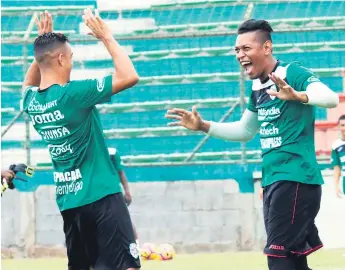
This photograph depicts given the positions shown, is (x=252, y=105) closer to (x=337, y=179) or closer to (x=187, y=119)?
(x=187, y=119)

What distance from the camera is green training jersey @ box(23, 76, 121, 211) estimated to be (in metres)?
6.61

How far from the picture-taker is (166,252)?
537 inches

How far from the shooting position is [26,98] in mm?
7023

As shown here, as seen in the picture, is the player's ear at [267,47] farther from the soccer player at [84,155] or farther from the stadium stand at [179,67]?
the stadium stand at [179,67]

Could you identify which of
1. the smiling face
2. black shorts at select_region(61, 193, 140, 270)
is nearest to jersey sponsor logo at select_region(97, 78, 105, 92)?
black shorts at select_region(61, 193, 140, 270)

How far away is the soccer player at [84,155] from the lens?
6582mm

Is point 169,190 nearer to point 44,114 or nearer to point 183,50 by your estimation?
point 183,50

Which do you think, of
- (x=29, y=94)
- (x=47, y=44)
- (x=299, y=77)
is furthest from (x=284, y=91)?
(x=29, y=94)

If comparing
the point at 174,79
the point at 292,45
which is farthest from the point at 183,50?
the point at 292,45

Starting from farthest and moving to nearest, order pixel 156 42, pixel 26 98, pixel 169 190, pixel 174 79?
pixel 156 42, pixel 174 79, pixel 169 190, pixel 26 98

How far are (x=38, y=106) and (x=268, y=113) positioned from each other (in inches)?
59.2

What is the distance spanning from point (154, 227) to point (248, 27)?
7.56 meters

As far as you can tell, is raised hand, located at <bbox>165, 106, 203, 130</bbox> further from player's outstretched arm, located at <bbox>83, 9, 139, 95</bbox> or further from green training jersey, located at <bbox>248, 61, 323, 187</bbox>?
player's outstretched arm, located at <bbox>83, 9, 139, 95</bbox>

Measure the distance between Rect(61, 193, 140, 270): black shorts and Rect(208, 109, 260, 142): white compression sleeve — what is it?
1082 mm
